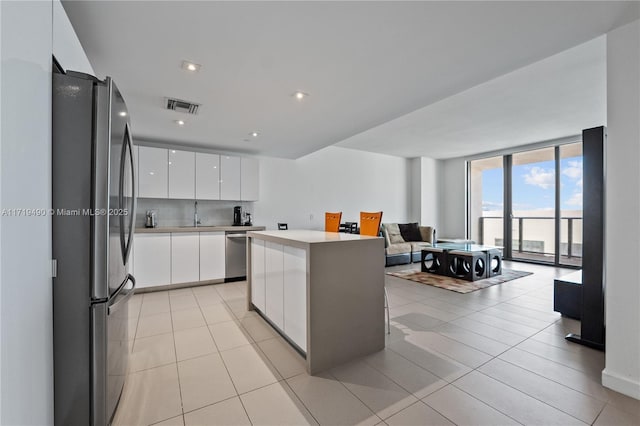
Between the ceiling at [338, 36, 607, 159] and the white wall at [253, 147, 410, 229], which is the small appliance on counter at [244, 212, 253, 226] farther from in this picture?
the ceiling at [338, 36, 607, 159]

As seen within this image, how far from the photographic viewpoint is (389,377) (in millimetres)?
1983

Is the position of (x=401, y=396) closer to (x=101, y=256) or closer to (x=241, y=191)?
(x=101, y=256)

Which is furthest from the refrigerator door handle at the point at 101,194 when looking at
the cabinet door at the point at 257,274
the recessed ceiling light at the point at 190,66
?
the cabinet door at the point at 257,274

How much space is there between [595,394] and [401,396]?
1.25 meters

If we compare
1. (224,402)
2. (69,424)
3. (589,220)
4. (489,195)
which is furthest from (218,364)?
(489,195)

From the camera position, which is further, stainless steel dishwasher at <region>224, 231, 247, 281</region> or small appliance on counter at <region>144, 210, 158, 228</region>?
stainless steel dishwasher at <region>224, 231, 247, 281</region>

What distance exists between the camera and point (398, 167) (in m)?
8.12

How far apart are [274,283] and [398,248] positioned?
167 inches

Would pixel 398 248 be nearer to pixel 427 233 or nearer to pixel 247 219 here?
pixel 427 233

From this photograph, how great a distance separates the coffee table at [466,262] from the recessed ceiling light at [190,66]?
4.74m

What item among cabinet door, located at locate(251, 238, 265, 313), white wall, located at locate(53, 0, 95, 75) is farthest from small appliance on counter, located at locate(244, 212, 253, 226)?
white wall, located at locate(53, 0, 95, 75)

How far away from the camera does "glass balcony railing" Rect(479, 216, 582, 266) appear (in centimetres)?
608

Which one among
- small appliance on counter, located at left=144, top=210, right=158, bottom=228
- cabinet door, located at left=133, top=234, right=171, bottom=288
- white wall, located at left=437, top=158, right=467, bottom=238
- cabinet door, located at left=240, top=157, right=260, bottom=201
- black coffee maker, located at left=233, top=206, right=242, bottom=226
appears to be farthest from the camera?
white wall, located at left=437, top=158, right=467, bottom=238

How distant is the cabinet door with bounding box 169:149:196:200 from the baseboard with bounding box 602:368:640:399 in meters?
5.17
